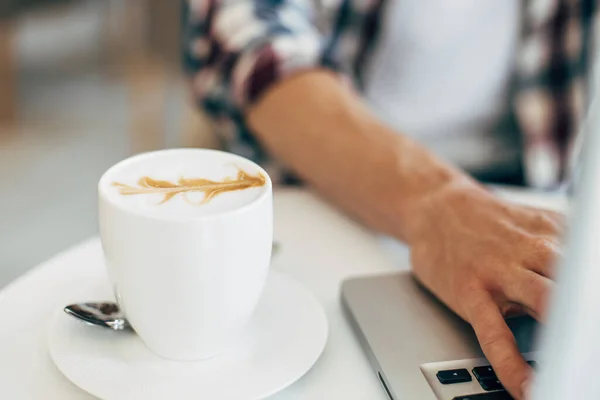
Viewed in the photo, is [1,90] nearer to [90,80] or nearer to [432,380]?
[90,80]

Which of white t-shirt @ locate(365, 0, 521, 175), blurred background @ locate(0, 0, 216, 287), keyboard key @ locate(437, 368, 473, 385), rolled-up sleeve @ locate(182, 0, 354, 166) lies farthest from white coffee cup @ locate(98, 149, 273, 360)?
blurred background @ locate(0, 0, 216, 287)

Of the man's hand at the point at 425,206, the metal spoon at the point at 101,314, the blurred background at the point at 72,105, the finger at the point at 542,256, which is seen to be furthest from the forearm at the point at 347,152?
the blurred background at the point at 72,105

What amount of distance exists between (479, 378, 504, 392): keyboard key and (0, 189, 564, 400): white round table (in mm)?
50

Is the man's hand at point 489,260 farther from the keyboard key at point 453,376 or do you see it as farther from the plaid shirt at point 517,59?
the plaid shirt at point 517,59

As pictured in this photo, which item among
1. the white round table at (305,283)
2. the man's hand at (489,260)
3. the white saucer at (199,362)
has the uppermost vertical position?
the man's hand at (489,260)

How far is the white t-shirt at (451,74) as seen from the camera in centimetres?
77

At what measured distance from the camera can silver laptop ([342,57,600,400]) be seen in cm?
18

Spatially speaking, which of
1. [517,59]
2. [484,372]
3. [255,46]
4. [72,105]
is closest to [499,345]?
[484,372]

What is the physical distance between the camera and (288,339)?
0.36m

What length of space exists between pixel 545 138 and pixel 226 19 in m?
0.38

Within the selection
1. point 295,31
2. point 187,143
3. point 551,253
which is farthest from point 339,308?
point 187,143

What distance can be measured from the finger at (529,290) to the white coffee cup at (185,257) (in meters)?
0.13

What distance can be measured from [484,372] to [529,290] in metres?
0.05

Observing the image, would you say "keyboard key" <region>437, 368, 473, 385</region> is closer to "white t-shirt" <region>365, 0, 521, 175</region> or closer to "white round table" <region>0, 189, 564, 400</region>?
"white round table" <region>0, 189, 564, 400</region>
